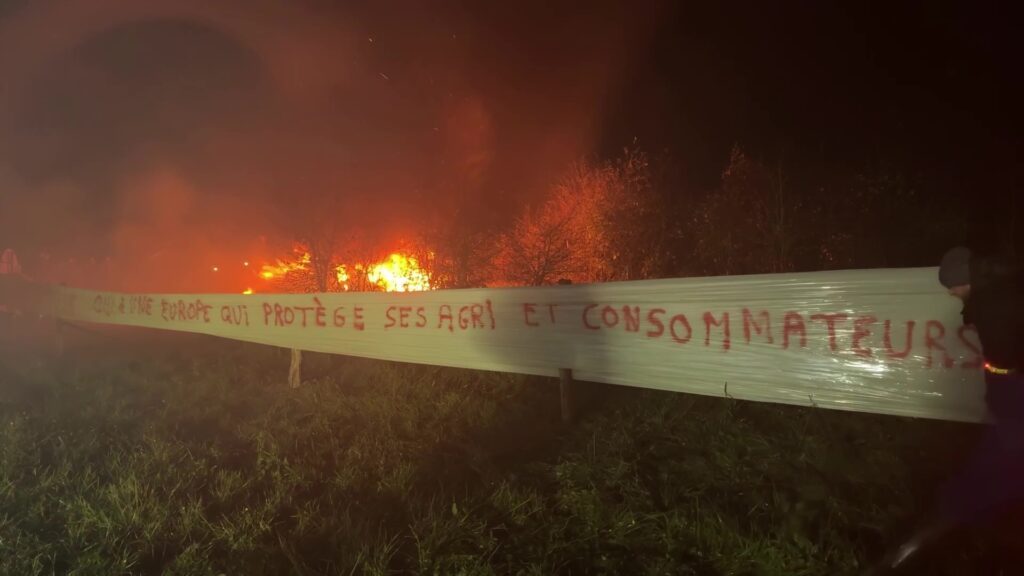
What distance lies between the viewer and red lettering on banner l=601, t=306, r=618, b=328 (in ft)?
13.4

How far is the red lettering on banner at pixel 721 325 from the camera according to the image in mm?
3615

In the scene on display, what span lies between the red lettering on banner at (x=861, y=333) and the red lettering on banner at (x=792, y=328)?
0.25m

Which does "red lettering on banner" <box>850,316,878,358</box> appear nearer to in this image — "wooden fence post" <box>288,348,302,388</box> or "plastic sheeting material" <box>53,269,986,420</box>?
"plastic sheeting material" <box>53,269,986,420</box>

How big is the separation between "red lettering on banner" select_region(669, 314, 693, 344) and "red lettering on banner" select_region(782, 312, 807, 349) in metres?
0.57

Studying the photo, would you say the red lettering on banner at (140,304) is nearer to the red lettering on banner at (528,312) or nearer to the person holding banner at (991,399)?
the red lettering on banner at (528,312)

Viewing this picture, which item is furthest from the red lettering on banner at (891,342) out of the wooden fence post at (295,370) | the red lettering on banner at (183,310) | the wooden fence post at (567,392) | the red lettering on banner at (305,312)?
the red lettering on banner at (183,310)

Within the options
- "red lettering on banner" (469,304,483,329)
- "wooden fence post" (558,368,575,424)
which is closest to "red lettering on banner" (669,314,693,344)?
"wooden fence post" (558,368,575,424)

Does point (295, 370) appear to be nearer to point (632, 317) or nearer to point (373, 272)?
point (632, 317)

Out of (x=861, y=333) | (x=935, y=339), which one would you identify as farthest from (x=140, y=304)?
(x=935, y=339)

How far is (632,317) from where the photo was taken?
4016 mm

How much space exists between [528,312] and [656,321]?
108 centimetres

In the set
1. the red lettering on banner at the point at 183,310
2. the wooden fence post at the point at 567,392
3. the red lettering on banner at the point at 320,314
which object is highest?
the red lettering on banner at the point at 183,310

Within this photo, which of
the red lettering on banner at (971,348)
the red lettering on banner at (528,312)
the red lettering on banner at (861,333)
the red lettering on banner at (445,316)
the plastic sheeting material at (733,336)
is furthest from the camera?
the red lettering on banner at (445,316)

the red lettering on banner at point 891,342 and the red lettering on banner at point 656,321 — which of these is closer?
the red lettering on banner at point 891,342
